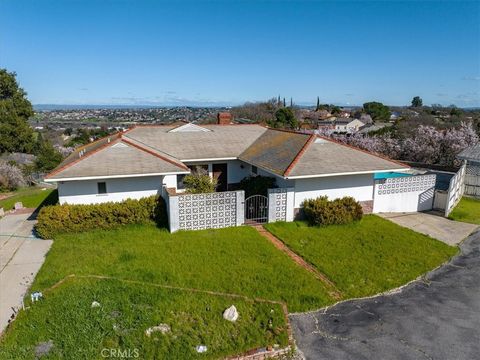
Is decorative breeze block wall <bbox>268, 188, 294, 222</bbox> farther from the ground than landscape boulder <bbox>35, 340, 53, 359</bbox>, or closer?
farther from the ground

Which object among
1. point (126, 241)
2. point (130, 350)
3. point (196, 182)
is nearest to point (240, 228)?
point (196, 182)

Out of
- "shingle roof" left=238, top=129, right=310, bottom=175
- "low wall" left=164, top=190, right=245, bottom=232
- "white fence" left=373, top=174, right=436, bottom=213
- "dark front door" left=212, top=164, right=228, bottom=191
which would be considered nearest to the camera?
"low wall" left=164, top=190, right=245, bottom=232

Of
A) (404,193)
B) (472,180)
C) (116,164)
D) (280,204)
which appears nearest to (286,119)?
(472,180)

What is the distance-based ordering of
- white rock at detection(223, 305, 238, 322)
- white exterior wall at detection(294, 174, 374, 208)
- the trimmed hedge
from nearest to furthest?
white rock at detection(223, 305, 238, 322), the trimmed hedge, white exterior wall at detection(294, 174, 374, 208)

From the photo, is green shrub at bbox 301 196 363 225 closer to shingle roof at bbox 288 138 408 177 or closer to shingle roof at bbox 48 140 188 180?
shingle roof at bbox 288 138 408 177

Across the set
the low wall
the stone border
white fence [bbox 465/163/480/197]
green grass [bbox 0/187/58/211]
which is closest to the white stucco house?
the low wall

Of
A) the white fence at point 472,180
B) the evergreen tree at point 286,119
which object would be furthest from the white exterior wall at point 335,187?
the evergreen tree at point 286,119

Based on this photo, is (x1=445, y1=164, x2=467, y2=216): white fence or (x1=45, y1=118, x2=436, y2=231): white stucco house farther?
(x1=445, y1=164, x2=467, y2=216): white fence
